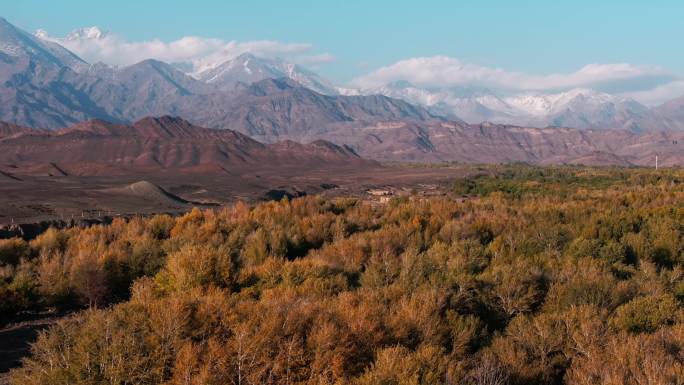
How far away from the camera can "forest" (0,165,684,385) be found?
1271cm

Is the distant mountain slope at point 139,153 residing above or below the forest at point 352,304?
above

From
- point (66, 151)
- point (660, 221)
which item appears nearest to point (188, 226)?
point (660, 221)

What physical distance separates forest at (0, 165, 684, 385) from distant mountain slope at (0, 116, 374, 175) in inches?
3976

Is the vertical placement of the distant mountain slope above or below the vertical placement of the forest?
above

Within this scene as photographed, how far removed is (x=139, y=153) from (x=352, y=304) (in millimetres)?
146048

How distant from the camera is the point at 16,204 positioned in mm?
67500

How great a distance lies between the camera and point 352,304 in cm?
1680

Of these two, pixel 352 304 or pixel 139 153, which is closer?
pixel 352 304

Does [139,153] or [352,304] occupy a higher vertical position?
[139,153]

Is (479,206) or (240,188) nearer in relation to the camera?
(479,206)

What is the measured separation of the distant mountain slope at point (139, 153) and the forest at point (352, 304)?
101 metres

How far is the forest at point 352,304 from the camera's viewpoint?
1271 cm

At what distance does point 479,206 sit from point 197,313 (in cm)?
4395

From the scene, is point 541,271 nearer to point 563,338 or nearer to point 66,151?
point 563,338
